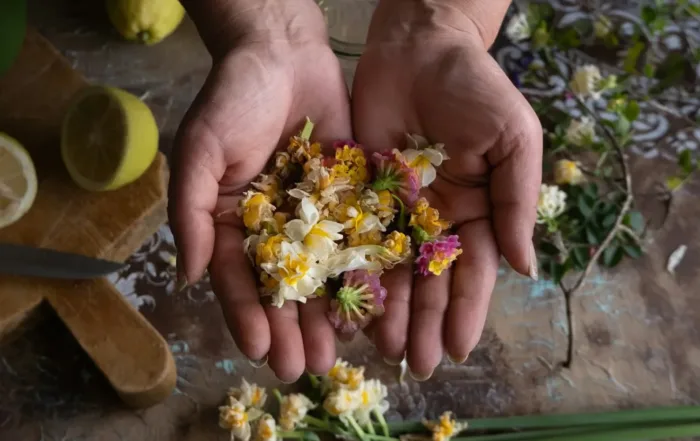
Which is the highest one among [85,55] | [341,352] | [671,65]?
[85,55]

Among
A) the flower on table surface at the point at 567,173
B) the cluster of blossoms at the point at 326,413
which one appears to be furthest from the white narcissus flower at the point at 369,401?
the flower on table surface at the point at 567,173

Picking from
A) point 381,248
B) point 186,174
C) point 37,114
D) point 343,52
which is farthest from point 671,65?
point 37,114

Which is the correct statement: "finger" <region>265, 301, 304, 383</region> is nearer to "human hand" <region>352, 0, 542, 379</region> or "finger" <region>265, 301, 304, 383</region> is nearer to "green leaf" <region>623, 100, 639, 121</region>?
"human hand" <region>352, 0, 542, 379</region>

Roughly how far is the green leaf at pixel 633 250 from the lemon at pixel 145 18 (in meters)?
0.60

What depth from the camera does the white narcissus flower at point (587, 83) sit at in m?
0.89

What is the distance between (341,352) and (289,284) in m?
0.26

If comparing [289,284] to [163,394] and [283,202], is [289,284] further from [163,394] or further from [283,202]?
[163,394]

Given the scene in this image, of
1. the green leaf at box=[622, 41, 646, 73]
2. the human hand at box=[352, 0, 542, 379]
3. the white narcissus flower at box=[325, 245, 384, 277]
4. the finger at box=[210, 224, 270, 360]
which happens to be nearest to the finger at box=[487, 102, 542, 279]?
the human hand at box=[352, 0, 542, 379]

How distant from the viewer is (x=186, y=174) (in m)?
0.55

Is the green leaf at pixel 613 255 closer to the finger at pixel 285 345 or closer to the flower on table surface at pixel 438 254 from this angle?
the flower on table surface at pixel 438 254

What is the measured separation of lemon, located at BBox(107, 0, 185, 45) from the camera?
2.71 ft

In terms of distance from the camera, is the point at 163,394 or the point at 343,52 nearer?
the point at 163,394

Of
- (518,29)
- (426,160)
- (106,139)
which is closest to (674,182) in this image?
(518,29)

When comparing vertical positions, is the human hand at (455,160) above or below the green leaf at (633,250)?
above
